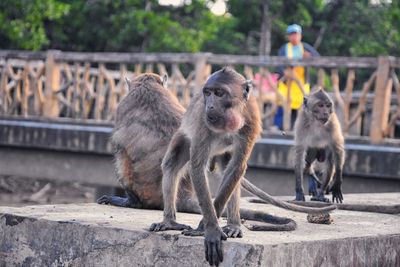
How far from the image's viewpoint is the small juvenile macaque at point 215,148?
5.66 meters

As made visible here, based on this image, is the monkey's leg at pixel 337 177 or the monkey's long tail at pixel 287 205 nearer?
the monkey's long tail at pixel 287 205

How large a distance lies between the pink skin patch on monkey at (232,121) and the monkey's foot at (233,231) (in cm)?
64

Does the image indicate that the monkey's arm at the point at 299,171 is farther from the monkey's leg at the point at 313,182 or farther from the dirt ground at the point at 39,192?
the dirt ground at the point at 39,192

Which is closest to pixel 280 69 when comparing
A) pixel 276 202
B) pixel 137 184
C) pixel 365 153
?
pixel 365 153

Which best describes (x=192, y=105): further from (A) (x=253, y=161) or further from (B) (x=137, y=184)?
(A) (x=253, y=161)

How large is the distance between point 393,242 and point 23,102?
989cm

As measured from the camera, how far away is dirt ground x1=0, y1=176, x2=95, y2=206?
75.9ft

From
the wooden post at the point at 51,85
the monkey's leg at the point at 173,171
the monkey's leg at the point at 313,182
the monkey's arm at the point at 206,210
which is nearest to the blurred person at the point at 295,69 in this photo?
the wooden post at the point at 51,85

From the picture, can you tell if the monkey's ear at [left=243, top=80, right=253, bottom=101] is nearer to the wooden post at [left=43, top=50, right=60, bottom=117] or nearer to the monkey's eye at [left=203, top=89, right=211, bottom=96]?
the monkey's eye at [left=203, top=89, right=211, bottom=96]

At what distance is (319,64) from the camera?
1291 centimetres

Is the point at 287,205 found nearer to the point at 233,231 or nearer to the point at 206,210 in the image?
the point at 233,231

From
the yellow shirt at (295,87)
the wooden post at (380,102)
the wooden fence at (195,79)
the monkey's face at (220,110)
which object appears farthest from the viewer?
the yellow shirt at (295,87)

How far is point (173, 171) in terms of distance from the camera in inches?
245

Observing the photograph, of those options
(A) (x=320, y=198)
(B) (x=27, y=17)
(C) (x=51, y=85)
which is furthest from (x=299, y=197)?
(B) (x=27, y=17)
